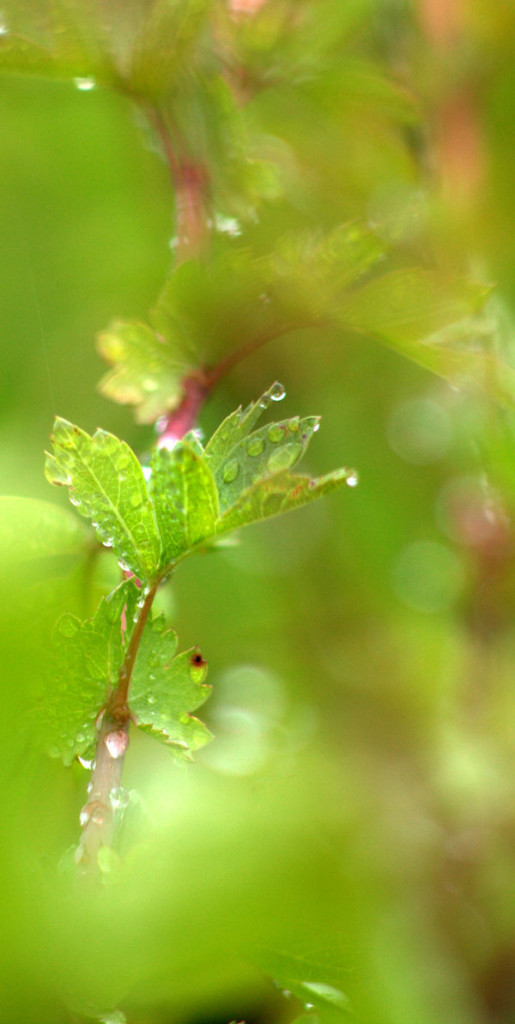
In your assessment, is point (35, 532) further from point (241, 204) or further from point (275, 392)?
point (241, 204)

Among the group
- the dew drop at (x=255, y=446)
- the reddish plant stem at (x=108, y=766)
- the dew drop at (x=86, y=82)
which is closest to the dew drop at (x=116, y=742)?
the reddish plant stem at (x=108, y=766)

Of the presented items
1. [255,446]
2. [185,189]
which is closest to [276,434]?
[255,446]

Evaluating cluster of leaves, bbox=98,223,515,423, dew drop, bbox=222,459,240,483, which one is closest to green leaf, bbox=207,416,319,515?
dew drop, bbox=222,459,240,483

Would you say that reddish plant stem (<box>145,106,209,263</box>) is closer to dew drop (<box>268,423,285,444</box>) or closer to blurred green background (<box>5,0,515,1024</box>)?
blurred green background (<box>5,0,515,1024</box>)

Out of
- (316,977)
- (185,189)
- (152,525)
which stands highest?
(185,189)


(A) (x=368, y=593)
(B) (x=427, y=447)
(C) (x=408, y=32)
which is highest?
(C) (x=408, y=32)

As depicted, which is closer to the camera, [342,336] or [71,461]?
[71,461]

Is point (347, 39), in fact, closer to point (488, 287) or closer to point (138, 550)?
point (488, 287)

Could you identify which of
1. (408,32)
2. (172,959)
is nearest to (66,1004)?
(172,959)
